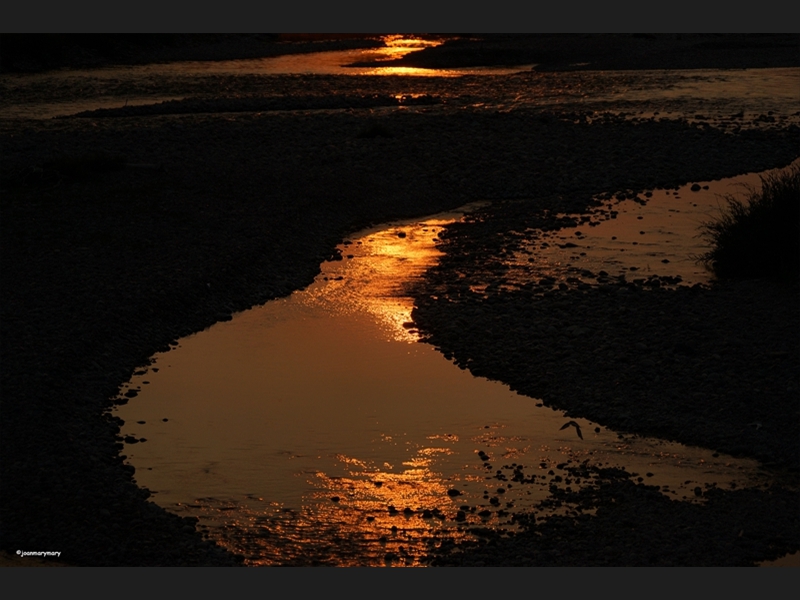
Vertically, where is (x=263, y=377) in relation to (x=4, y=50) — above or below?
below

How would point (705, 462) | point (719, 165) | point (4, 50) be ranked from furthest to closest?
1. point (4, 50)
2. point (719, 165)
3. point (705, 462)

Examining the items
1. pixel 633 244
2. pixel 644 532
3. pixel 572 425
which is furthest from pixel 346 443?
pixel 633 244

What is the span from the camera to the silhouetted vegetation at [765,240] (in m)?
12.7

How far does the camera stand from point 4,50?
131ft

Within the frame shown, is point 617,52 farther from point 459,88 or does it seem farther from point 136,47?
point 136,47

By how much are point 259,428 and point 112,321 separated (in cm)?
274

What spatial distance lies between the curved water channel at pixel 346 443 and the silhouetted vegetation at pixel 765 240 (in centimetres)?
405

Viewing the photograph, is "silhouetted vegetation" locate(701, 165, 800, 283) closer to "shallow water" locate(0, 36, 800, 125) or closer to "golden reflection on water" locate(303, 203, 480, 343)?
A: "golden reflection on water" locate(303, 203, 480, 343)

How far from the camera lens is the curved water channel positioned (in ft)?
24.9

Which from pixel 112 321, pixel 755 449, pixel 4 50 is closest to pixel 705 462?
pixel 755 449

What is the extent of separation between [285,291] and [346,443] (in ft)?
14.8

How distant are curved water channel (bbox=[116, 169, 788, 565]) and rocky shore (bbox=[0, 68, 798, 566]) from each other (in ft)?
1.01

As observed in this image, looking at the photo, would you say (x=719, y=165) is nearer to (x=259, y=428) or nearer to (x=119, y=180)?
(x=119, y=180)

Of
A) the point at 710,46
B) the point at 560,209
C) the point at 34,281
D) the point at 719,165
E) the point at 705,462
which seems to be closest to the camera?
the point at 705,462
